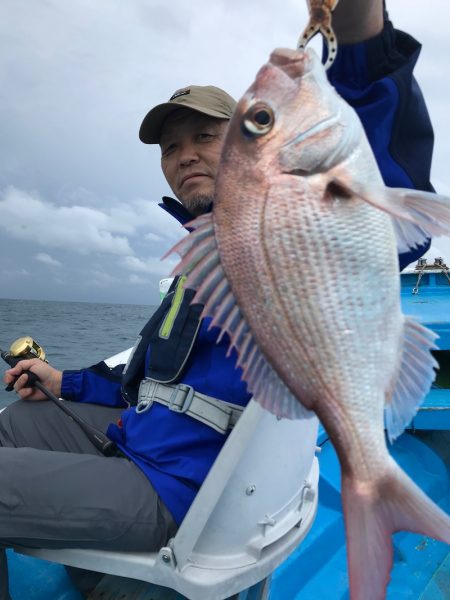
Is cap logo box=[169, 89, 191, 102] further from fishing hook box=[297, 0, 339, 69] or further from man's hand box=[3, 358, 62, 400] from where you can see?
man's hand box=[3, 358, 62, 400]

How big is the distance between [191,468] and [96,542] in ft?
1.38

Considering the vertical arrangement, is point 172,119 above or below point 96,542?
above

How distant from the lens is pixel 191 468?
1.67m

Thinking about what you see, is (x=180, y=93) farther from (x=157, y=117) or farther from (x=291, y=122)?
(x=291, y=122)

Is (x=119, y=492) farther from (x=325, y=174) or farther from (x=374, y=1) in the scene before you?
(x=374, y=1)

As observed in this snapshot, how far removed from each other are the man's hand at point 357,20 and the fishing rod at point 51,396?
6.08ft

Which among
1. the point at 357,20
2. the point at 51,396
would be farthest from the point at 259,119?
the point at 51,396

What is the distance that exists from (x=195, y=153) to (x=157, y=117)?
270 millimetres

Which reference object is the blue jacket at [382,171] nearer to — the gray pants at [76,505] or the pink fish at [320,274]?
the gray pants at [76,505]

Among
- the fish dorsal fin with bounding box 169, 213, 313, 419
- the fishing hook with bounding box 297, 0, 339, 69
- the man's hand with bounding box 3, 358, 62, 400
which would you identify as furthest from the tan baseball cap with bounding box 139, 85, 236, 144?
the man's hand with bounding box 3, 358, 62, 400

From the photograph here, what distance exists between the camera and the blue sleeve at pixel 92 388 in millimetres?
2584

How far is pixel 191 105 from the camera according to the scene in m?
2.08

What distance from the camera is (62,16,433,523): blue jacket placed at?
147 cm

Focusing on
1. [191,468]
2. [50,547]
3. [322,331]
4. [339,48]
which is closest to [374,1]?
[339,48]
